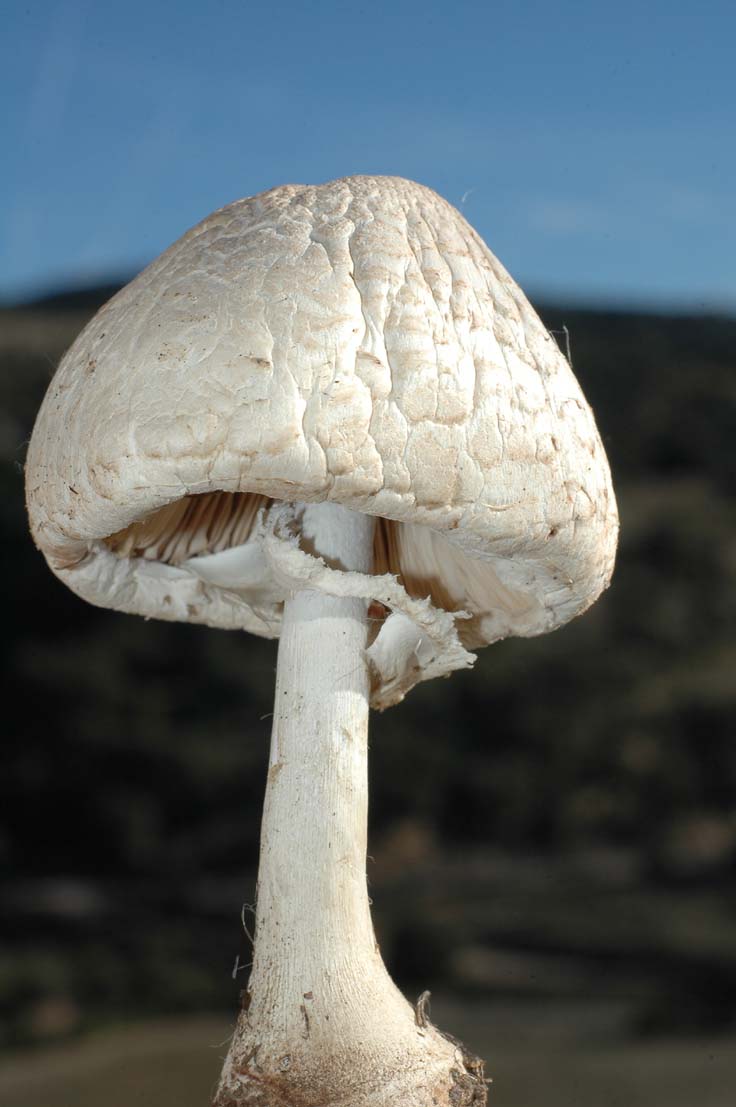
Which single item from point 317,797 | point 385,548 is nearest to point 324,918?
point 317,797

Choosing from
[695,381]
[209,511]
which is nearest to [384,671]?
[209,511]

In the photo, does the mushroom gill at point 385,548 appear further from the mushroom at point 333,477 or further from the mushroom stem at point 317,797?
the mushroom stem at point 317,797

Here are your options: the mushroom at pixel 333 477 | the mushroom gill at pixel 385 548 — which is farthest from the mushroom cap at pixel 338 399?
the mushroom gill at pixel 385 548

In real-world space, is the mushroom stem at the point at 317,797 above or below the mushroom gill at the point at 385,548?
below

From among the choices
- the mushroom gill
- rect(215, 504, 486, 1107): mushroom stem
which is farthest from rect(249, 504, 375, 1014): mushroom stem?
the mushroom gill

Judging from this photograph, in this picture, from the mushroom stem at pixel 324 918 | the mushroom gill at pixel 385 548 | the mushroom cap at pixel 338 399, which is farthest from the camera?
the mushroom gill at pixel 385 548

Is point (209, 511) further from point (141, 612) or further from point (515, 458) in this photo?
point (515, 458)
